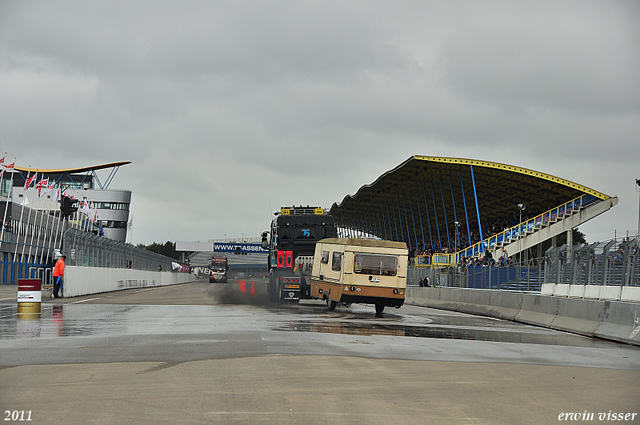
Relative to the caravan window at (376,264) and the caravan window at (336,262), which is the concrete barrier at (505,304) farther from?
the caravan window at (336,262)

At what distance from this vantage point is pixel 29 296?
2030 cm

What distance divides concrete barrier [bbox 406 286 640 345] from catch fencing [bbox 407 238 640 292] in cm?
86

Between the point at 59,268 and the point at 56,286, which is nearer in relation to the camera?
the point at 59,268

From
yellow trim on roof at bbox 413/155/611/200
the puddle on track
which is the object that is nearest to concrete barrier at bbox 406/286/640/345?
the puddle on track

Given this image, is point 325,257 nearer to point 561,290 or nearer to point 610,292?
point 561,290

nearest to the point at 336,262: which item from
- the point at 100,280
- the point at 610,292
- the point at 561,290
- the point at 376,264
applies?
the point at 376,264

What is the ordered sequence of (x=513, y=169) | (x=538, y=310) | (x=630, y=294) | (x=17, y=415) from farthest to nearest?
(x=513, y=169) → (x=538, y=310) → (x=630, y=294) → (x=17, y=415)

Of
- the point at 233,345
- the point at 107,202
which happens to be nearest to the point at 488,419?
the point at 233,345

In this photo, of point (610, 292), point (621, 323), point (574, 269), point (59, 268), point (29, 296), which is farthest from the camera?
point (59, 268)

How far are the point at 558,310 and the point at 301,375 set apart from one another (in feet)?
43.2

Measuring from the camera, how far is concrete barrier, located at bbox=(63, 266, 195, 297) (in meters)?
33.3

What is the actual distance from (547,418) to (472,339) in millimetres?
8369

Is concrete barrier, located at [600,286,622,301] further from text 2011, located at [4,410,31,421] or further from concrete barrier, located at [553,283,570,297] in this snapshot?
text 2011, located at [4,410,31,421]

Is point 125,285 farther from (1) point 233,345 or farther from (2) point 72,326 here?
(1) point 233,345
